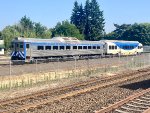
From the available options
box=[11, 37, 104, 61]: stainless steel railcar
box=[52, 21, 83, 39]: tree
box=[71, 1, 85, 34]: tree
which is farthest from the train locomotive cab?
box=[71, 1, 85, 34]: tree

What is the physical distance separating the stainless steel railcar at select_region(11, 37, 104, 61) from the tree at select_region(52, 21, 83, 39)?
6055 cm

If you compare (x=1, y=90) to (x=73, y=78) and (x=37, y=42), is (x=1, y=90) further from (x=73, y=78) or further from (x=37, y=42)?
(x=37, y=42)

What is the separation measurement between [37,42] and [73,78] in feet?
47.4

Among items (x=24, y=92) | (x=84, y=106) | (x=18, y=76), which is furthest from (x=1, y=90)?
(x=84, y=106)

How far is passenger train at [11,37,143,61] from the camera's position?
40.9m

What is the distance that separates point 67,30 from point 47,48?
2942 inches

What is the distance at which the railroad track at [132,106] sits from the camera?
13922mm

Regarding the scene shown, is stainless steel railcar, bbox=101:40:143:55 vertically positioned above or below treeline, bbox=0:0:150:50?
below

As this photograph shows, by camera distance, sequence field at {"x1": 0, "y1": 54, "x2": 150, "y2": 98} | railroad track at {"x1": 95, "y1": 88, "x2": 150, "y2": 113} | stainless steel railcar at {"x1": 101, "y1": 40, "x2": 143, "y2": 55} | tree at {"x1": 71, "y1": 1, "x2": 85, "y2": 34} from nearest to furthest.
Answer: railroad track at {"x1": 95, "y1": 88, "x2": 150, "y2": 113} < field at {"x1": 0, "y1": 54, "x2": 150, "y2": 98} < stainless steel railcar at {"x1": 101, "y1": 40, "x2": 143, "y2": 55} < tree at {"x1": 71, "y1": 1, "x2": 85, "y2": 34}

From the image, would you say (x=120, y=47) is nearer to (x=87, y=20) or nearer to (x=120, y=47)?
(x=120, y=47)

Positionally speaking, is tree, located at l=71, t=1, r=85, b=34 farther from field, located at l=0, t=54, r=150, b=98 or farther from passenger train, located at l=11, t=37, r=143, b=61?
field, located at l=0, t=54, r=150, b=98

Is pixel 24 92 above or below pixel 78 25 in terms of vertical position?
below

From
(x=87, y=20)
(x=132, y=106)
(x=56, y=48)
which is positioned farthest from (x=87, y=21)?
(x=132, y=106)

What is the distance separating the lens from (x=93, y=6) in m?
130
